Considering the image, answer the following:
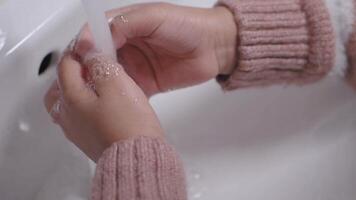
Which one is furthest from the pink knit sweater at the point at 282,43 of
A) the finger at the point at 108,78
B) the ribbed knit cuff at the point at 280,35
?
the finger at the point at 108,78

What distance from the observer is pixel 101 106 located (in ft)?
1.23

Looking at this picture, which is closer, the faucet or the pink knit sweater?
the faucet

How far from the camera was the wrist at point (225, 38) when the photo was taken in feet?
1.66

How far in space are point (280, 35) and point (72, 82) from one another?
0.71 feet

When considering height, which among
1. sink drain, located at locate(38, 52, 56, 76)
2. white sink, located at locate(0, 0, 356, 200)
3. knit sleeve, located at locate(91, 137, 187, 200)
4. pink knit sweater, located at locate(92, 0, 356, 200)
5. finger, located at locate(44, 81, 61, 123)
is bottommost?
white sink, located at locate(0, 0, 356, 200)

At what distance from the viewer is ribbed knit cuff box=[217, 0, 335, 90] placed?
501 millimetres

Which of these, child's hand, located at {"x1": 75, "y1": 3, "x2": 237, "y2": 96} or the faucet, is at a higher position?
the faucet

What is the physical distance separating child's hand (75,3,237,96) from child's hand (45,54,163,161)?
0.24 feet

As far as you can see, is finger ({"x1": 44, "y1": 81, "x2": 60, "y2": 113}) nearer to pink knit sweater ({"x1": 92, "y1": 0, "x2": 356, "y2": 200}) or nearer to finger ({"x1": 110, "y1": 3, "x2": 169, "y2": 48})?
finger ({"x1": 110, "y1": 3, "x2": 169, "y2": 48})

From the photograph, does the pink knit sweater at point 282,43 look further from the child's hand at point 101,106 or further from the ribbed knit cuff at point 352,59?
the child's hand at point 101,106

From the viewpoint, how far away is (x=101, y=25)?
0.40 meters

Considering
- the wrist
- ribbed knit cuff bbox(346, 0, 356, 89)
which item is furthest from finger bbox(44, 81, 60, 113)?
ribbed knit cuff bbox(346, 0, 356, 89)

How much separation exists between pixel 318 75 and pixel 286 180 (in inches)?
5.4

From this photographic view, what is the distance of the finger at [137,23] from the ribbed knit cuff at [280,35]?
0.09m
